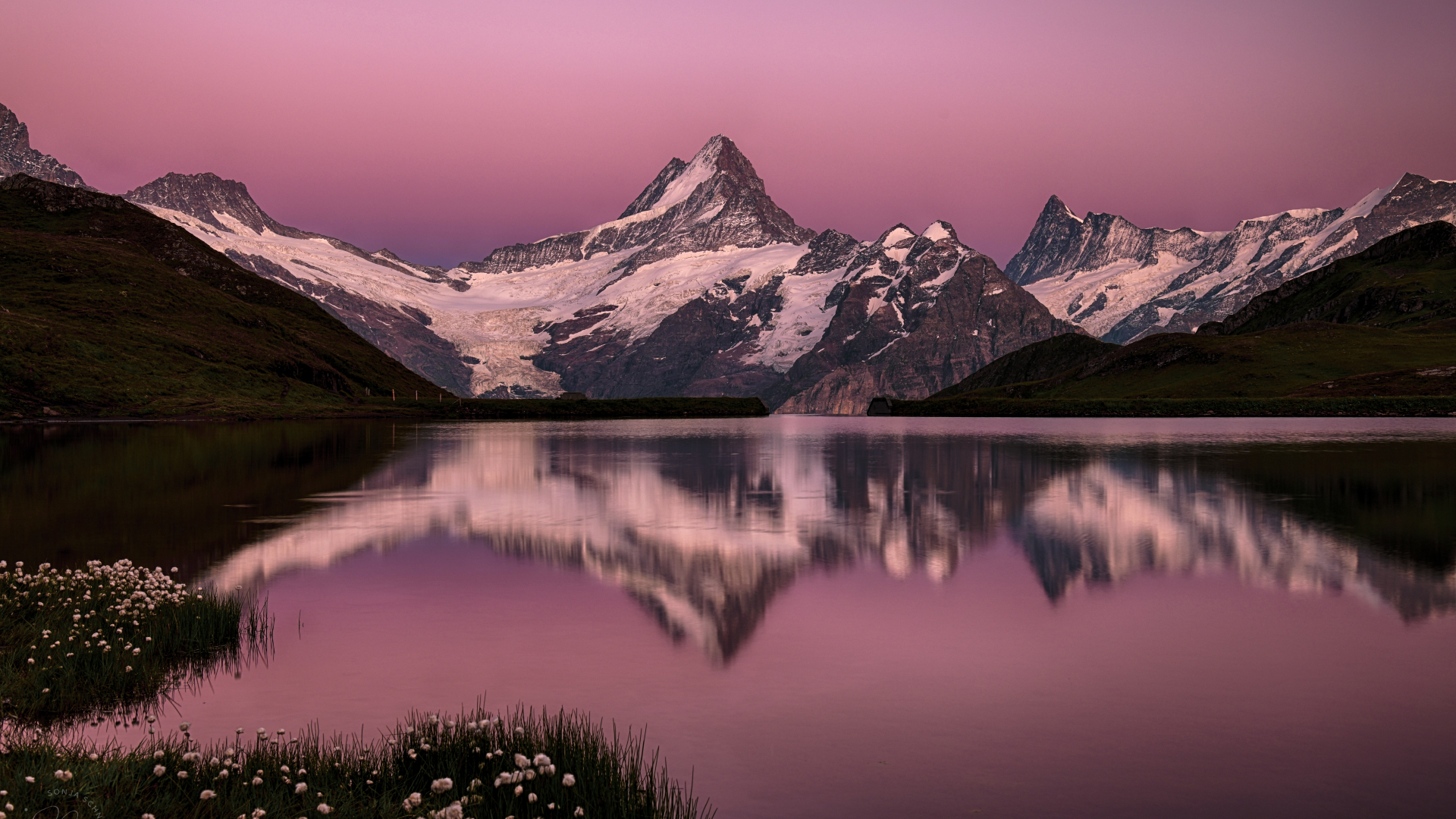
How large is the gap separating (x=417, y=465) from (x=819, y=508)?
42.5 meters

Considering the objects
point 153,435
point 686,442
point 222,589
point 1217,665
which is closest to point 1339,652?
point 1217,665

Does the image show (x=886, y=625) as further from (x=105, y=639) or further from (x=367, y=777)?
(x=105, y=639)

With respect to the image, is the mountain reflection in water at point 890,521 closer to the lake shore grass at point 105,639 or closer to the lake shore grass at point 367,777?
the lake shore grass at point 105,639

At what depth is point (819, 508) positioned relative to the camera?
163ft

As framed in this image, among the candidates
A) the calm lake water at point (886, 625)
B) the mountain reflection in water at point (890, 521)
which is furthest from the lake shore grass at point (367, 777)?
the mountain reflection in water at point (890, 521)

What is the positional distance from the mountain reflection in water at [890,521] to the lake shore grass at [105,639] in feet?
18.1

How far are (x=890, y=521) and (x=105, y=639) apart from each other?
30.6 m

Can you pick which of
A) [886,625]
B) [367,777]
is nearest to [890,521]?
[886,625]

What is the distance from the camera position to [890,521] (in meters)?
43.8

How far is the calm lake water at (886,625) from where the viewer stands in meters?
14.2

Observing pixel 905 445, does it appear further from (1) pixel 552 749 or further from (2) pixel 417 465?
(1) pixel 552 749

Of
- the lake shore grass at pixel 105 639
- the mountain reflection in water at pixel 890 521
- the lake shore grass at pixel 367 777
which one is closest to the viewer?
the lake shore grass at pixel 367 777

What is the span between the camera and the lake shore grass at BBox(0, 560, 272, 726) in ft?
57.7

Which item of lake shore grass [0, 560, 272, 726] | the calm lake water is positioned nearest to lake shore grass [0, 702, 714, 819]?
the calm lake water
